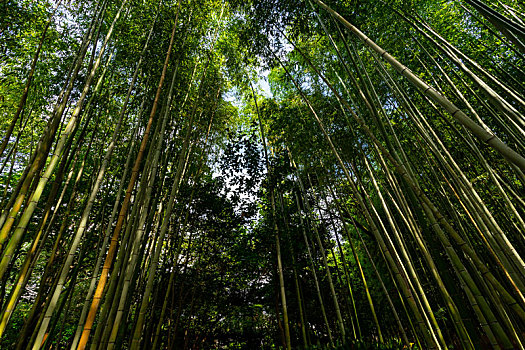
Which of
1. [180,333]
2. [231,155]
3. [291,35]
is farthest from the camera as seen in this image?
[180,333]

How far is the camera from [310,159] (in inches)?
173

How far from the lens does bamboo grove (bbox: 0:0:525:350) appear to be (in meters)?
1.90

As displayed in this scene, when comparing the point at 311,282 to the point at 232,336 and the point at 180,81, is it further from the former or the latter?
→ the point at 180,81

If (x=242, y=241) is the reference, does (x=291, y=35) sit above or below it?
above

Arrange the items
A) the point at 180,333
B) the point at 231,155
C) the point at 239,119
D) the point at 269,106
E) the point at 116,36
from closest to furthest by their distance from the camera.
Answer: the point at 116,36, the point at 231,155, the point at 269,106, the point at 180,333, the point at 239,119

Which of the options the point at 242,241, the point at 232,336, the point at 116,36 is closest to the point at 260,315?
the point at 232,336

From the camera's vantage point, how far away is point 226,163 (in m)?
3.84

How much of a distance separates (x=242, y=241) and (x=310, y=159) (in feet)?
6.31

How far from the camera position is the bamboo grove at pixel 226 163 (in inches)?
74.9

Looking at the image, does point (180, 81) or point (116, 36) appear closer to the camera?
point (116, 36)

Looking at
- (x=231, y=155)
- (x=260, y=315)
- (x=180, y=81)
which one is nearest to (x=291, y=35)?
(x=180, y=81)

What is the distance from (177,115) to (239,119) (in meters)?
2.51

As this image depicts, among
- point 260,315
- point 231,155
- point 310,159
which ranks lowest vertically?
point 260,315

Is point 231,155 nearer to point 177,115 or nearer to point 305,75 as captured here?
point 177,115
